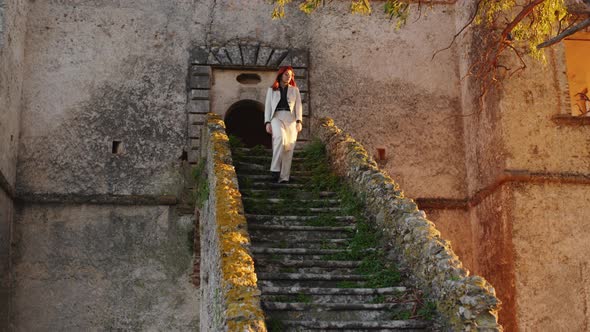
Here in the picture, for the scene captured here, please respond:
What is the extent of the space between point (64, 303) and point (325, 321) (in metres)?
6.30

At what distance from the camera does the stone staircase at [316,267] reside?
24.7 feet

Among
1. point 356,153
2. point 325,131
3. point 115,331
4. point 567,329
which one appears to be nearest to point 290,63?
point 325,131

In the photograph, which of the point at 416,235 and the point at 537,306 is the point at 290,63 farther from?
the point at 416,235

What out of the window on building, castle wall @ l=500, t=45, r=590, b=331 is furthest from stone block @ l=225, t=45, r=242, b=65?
the window on building

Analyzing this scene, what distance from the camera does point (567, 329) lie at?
40.1 feet

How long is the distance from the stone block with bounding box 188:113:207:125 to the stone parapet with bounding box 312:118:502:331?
3.33 meters

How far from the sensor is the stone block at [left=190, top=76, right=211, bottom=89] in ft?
45.1

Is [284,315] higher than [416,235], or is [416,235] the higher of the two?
[416,235]

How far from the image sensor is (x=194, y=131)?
1352 cm

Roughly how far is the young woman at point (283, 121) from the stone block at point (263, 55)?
267 centimetres

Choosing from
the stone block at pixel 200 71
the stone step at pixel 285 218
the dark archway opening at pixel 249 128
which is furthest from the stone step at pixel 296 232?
the dark archway opening at pixel 249 128

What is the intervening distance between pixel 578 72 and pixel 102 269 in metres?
11.0

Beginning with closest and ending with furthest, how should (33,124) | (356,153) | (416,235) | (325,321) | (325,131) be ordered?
(325,321), (416,235), (356,153), (325,131), (33,124)

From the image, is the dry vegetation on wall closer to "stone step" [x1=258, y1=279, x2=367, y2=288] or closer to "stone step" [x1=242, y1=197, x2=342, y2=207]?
"stone step" [x1=242, y1=197, x2=342, y2=207]
